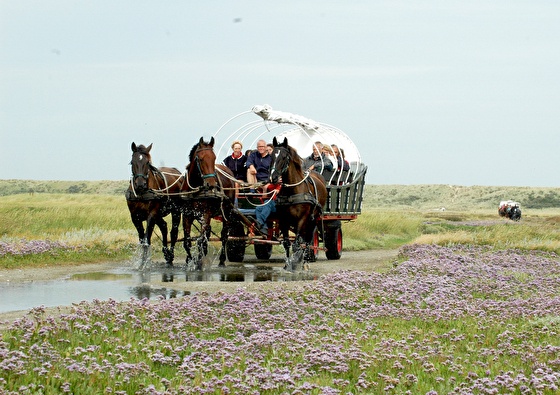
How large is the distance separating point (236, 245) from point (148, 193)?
3.58 m

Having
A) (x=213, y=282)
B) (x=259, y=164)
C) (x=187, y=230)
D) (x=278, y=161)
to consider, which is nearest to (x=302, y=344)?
(x=213, y=282)

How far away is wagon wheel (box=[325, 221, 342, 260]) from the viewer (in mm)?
23219

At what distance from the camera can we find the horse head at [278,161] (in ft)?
59.2

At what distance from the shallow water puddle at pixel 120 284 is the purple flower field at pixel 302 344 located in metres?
2.08

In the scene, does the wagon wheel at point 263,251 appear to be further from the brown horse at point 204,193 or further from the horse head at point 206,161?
the horse head at point 206,161

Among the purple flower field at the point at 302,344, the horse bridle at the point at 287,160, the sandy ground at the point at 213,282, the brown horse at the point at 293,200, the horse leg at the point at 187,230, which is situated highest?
the horse bridle at the point at 287,160

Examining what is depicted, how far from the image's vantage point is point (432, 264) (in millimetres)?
17531

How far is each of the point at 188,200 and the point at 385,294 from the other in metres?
7.42

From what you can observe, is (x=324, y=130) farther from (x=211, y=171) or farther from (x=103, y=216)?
(x=103, y=216)

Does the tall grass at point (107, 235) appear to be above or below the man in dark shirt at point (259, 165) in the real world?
below

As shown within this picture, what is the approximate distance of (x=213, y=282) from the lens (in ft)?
52.2

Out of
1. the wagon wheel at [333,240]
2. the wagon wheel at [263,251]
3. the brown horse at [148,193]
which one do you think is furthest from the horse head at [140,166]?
the wagon wheel at [333,240]

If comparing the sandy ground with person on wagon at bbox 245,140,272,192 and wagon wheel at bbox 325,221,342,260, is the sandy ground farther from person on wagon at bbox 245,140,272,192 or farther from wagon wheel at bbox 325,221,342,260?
person on wagon at bbox 245,140,272,192

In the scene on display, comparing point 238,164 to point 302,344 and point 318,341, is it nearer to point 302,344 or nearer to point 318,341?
point 318,341
